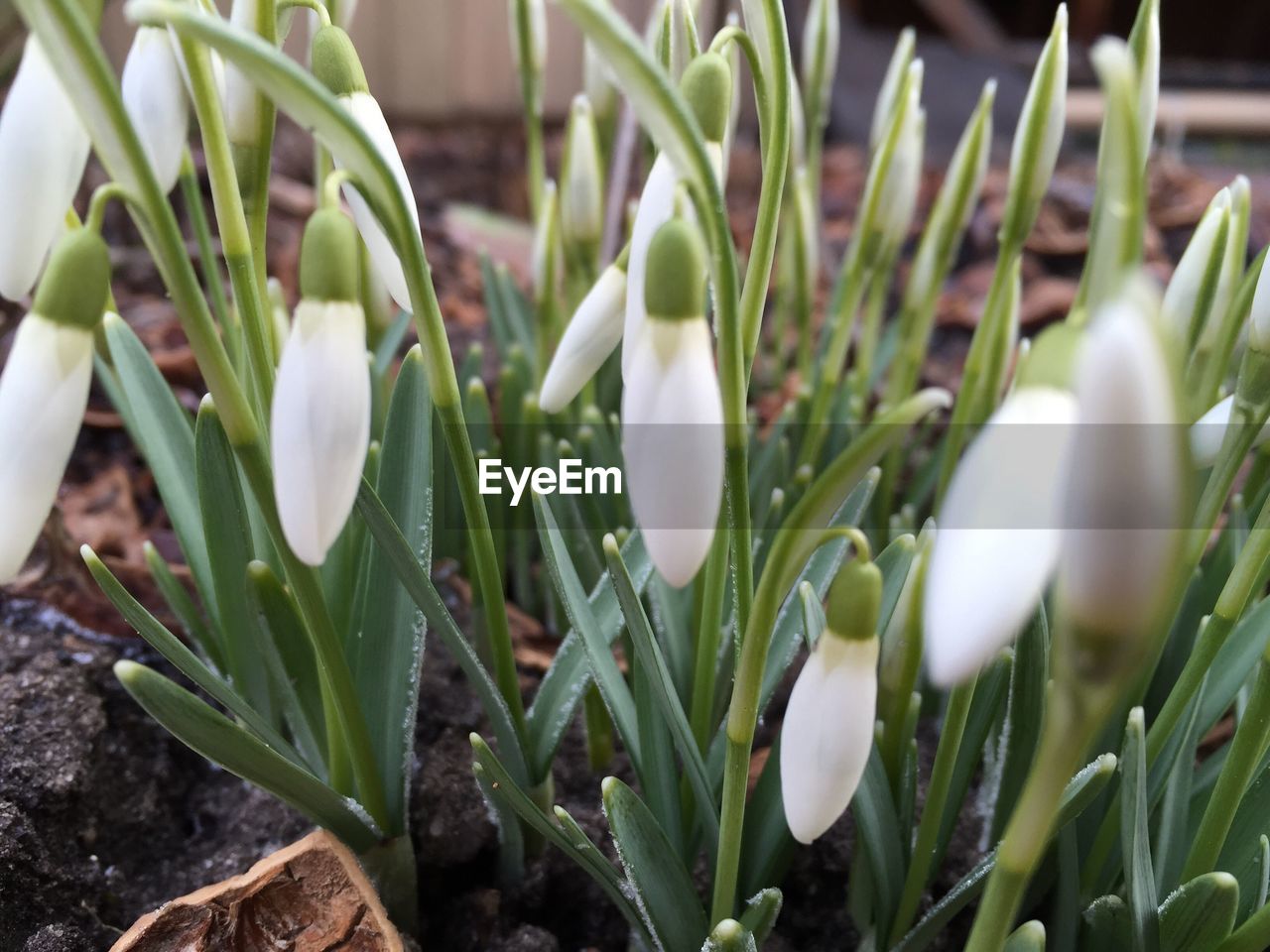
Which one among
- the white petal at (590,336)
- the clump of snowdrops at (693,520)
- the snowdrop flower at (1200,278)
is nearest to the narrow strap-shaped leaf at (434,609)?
the clump of snowdrops at (693,520)

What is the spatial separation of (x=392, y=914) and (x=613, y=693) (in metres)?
0.20

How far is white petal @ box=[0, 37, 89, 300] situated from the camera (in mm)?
410

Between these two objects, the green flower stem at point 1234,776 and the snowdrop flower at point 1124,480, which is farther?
the green flower stem at point 1234,776

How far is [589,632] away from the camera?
580 millimetres

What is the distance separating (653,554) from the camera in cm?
38

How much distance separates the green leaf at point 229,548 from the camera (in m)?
0.58

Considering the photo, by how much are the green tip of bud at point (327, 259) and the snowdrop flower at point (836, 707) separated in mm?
205

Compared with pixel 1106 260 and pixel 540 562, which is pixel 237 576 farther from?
pixel 1106 260

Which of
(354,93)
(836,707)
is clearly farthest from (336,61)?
(836,707)

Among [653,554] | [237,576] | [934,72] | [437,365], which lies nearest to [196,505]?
[237,576]

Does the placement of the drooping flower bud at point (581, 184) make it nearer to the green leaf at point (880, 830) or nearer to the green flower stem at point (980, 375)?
the green flower stem at point (980, 375)

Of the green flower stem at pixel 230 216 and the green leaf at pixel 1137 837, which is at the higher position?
the green flower stem at pixel 230 216

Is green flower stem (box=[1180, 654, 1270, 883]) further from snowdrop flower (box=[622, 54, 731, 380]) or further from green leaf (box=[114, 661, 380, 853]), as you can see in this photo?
green leaf (box=[114, 661, 380, 853])

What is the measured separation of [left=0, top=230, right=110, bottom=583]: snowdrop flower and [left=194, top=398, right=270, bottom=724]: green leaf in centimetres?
16
